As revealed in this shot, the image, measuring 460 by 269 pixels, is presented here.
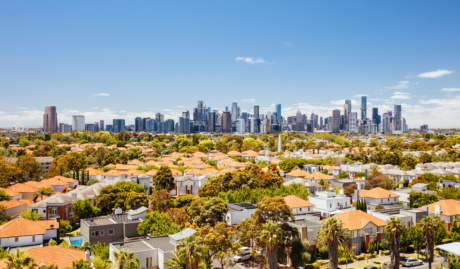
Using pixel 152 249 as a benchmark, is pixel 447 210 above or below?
below

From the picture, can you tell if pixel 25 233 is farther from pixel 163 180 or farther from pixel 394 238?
pixel 394 238

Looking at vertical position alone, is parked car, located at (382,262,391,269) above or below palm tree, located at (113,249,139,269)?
below

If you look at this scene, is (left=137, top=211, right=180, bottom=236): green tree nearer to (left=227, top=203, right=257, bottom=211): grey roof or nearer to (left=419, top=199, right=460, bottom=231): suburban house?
(left=227, top=203, right=257, bottom=211): grey roof

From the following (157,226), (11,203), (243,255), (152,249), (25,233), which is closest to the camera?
(152,249)

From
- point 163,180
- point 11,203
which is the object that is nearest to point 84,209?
point 11,203

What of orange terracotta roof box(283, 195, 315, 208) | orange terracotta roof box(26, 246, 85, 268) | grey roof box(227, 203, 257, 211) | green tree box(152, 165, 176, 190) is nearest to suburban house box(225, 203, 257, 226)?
grey roof box(227, 203, 257, 211)

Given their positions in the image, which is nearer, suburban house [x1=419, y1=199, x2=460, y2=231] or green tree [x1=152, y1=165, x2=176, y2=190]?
suburban house [x1=419, y1=199, x2=460, y2=231]
